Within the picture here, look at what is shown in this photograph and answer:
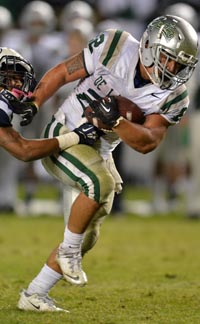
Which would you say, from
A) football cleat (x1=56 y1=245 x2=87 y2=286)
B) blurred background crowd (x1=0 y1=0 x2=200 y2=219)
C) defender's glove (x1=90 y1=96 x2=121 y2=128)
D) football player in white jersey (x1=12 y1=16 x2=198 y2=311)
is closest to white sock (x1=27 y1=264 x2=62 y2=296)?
football player in white jersey (x1=12 y1=16 x2=198 y2=311)

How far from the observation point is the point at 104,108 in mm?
5238

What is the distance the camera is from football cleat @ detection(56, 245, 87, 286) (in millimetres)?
5301

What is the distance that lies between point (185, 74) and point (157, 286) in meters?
1.78

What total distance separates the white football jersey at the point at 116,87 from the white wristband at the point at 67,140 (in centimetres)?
17

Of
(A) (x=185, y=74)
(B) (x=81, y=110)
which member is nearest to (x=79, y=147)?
(B) (x=81, y=110)

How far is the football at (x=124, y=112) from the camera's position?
5319 mm

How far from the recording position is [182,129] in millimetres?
11398

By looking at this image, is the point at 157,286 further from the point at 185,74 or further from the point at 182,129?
the point at 182,129

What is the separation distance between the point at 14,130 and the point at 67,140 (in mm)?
273

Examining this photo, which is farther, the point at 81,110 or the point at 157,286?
the point at 157,286

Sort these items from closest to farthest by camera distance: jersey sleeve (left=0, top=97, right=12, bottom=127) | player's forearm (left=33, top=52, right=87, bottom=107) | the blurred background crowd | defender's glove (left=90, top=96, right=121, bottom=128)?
defender's glove (left=90, top=96, right=121, bottom=128), jersey sleeve (left=0, top=97, right=12, bottom=127), player's forearm (left=33, top=52, right=87, bottom=107), the blurred background crowd

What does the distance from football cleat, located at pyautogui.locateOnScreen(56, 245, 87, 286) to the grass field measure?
0.20 metres

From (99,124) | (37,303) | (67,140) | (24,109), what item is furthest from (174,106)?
(37,303)

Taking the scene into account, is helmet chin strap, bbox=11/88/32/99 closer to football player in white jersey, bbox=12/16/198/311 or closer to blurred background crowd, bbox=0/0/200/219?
football player in white jersey, bbox=12/16/198/311
